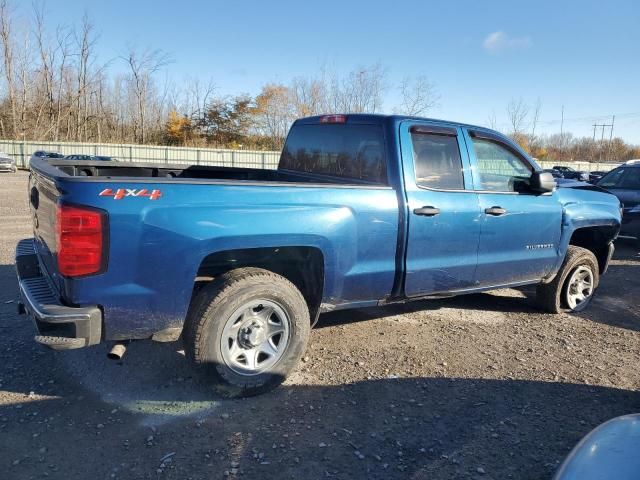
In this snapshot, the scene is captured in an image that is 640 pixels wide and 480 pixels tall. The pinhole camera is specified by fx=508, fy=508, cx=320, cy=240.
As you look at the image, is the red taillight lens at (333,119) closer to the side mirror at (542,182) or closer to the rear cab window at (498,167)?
the rear cab window at (498,167)

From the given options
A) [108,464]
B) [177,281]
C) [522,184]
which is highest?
[522,184]

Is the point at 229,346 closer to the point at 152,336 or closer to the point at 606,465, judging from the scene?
the point at 152,336

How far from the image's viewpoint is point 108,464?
2.75m

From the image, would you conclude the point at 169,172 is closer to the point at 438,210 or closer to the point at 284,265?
the point at 284,265

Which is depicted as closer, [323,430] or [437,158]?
[323,430]

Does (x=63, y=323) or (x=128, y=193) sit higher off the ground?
(x=128, y=193)

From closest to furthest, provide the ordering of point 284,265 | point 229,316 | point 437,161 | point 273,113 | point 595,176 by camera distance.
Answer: point 229,316
point 284,265
point 437,161
point 595,176
point 273,113

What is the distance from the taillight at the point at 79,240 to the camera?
9.28ft

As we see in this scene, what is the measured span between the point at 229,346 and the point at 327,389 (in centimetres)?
80

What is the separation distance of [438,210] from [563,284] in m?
2.39

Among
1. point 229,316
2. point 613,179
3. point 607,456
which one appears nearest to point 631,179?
point 613,179

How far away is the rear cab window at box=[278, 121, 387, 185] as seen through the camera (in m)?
4.26

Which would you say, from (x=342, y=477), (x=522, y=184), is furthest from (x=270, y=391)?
(x=522, y=184)

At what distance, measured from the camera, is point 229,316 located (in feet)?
11.0
